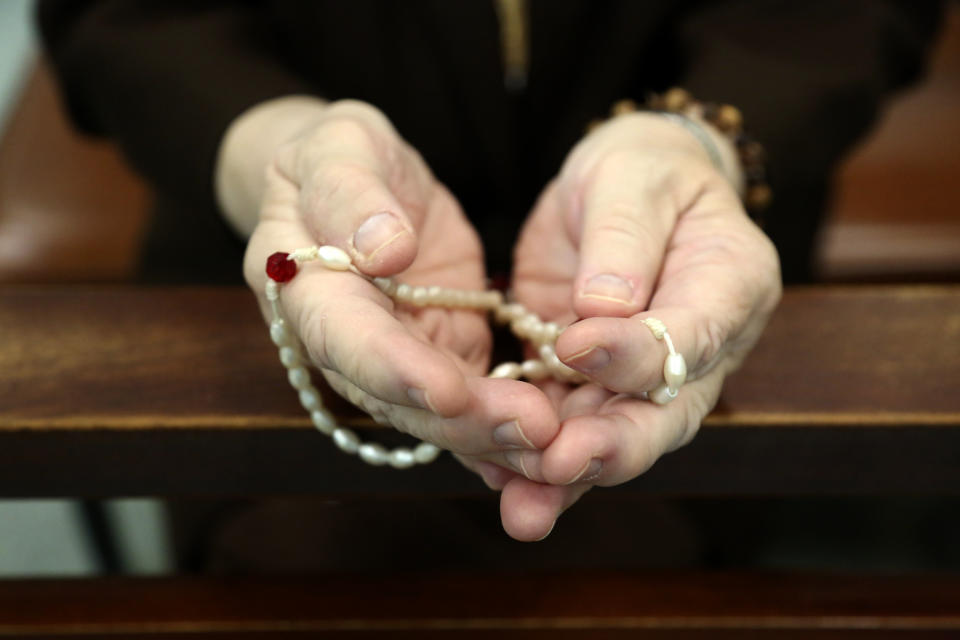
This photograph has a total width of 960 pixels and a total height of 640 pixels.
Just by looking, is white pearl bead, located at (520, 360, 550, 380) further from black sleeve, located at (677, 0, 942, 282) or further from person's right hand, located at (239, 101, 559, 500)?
black sleeve, located at (677, 0, 942, 282)

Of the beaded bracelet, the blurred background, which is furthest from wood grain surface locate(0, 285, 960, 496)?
the blurred background

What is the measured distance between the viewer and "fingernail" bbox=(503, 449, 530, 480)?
0.36 metres

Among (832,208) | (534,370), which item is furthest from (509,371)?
(832,208)

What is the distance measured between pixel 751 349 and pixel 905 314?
108 millimetres

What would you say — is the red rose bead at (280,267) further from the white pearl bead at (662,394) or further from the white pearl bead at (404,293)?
the white pearl bead at (662,394)

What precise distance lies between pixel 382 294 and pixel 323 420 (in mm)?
73

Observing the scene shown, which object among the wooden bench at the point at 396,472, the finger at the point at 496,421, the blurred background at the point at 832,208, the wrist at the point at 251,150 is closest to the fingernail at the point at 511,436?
the finger at the point at 496,421

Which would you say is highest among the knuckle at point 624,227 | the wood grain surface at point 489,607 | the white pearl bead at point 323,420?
the knuckle at point 624,227

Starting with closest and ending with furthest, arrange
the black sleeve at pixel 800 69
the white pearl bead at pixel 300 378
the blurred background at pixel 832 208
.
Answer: the white pearl bead at pixel 300 378 < the black sleeve at pixel 800 69 < the blurred background at pixel 832 208

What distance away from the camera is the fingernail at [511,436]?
346 mm

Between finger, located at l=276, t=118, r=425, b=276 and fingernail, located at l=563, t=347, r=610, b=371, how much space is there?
0.10 meters

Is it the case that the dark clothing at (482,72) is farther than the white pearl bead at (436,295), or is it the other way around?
Result: the dark clothing at (482,72)

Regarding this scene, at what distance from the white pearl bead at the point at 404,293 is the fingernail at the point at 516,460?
0.36 ft

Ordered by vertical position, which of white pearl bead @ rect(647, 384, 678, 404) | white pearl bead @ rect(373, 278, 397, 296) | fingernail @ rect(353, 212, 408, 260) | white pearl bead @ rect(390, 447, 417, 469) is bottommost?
white pearl bead @ rect(390, 447, 417, 469)
